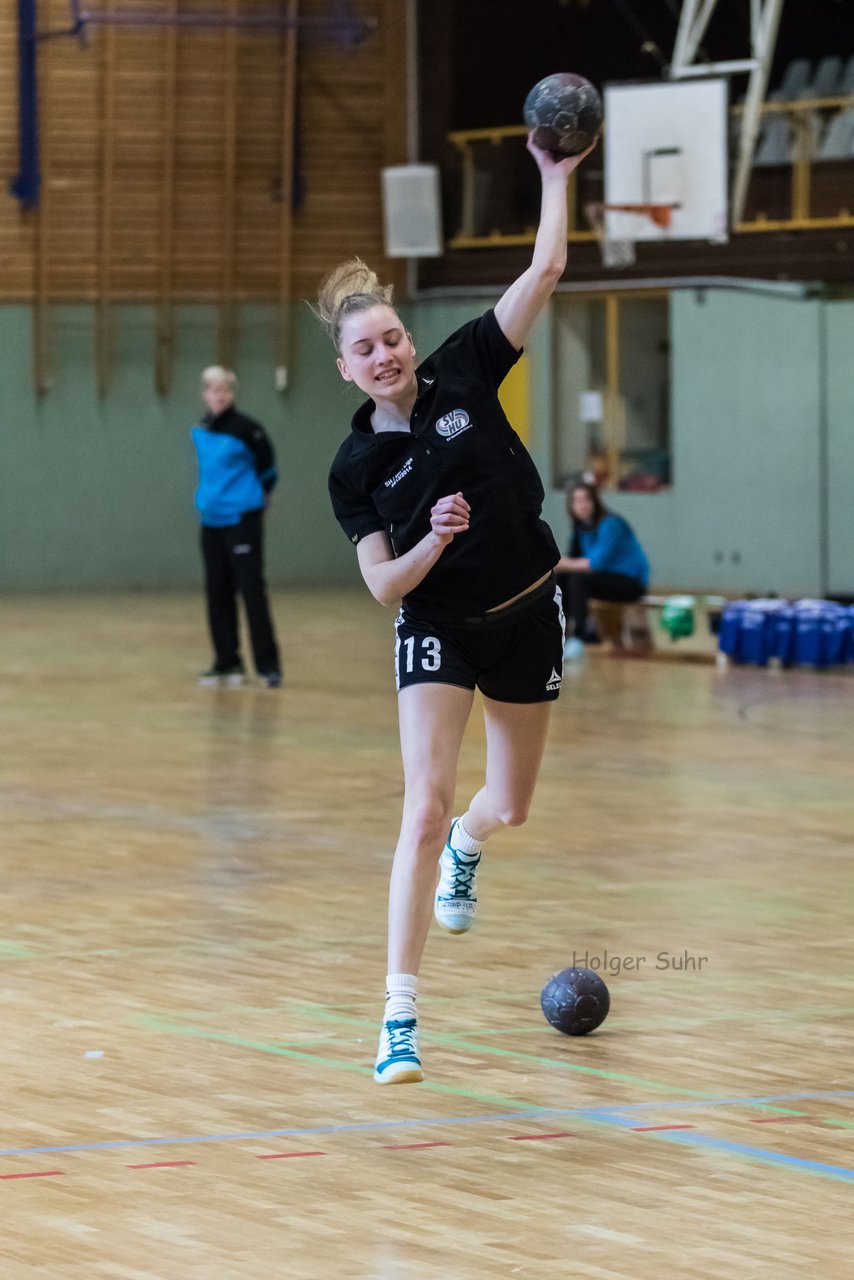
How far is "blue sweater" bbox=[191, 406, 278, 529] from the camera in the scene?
1431 cm

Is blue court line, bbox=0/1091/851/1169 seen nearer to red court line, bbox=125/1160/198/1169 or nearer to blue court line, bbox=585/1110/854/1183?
blue court line, bbox=585/1110/854/1183

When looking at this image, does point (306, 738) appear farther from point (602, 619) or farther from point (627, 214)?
point (627, 214)

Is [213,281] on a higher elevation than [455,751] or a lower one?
higher

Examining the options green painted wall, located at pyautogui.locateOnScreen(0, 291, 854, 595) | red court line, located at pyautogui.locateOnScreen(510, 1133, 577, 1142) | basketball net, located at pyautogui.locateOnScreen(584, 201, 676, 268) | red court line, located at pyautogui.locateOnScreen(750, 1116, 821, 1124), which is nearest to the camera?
red court line, located at pyautogui.locateOnScreen(510, 1133, 577, 1142)

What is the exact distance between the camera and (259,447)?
14.4 m

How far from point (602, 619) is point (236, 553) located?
402 cm

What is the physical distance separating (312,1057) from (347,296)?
1886 millimetres

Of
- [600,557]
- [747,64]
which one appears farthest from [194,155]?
[600,557]

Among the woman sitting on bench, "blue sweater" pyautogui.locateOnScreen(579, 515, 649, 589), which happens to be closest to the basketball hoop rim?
the woman sitting on bench

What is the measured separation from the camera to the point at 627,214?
68.6 feet

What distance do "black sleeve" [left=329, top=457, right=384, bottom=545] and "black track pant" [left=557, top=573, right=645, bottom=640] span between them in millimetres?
11471

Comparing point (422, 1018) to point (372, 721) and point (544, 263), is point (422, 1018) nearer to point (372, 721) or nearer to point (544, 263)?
point (544, 263)

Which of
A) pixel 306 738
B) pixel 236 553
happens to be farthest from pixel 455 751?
pixel 236 553

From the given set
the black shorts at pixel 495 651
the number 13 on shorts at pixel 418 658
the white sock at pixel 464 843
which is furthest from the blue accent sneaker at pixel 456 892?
the number 13 on shorts at pixel 418 658
